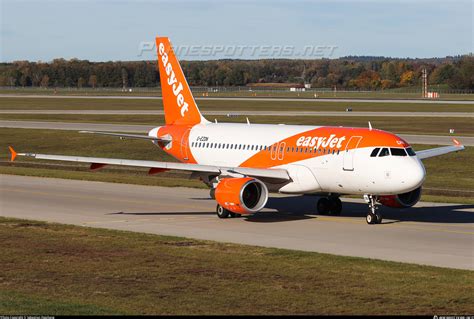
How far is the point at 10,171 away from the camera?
57531 mm

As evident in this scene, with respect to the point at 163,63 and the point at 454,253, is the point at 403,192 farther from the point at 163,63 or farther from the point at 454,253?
the point at 163,63

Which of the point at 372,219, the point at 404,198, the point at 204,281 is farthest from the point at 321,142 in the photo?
the point at 204,281

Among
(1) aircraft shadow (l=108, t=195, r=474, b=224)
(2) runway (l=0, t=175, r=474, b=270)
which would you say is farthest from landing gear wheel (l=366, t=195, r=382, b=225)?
(1) aircraft shadow (l=108, t=195, r=474, b=224)

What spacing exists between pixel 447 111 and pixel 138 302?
4160 inches

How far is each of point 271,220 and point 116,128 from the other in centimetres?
5539

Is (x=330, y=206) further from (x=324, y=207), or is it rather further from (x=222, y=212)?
(x=222, y=212)

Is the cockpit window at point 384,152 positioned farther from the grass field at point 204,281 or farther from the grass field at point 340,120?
the grass field at point 340,120

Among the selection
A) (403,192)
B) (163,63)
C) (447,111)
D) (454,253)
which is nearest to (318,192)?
(403,192)

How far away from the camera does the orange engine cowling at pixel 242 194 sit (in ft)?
118

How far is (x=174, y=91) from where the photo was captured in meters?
45.2

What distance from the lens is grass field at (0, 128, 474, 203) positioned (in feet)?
170

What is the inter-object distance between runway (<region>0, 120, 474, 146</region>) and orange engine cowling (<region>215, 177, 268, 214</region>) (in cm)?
3794

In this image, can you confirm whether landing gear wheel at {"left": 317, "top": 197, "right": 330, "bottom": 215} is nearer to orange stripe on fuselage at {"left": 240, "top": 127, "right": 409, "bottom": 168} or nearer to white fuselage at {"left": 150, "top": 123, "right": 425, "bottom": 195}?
white fuselage at {"left": 150, "top": 123, "right": 425, "bottom": 195}

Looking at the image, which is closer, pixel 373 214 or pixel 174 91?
pixel 373 214
